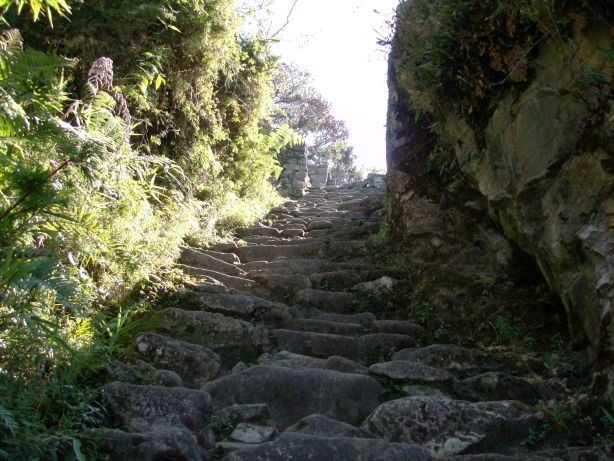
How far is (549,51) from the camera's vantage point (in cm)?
354

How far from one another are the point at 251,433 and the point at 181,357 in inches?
39.3

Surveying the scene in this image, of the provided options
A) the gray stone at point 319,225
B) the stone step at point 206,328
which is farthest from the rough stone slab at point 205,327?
the gray stone at point 319,225

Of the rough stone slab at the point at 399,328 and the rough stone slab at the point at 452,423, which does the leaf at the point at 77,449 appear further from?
the rough stone slab at the point at 399,328

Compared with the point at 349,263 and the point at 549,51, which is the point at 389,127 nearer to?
the point at 349,263

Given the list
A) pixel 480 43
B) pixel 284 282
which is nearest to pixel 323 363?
pixel 284 282

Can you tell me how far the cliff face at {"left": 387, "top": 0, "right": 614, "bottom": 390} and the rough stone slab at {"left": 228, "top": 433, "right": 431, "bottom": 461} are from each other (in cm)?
106

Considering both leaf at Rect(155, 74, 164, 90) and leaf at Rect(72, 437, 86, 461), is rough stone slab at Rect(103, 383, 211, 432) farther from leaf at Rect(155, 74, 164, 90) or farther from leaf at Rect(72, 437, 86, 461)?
leaf at Rect(155, 74, 164, 90)

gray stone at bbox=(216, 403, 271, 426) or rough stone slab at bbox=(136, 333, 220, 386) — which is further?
rough stone slab at bbox=(136, 333, 220, 386)

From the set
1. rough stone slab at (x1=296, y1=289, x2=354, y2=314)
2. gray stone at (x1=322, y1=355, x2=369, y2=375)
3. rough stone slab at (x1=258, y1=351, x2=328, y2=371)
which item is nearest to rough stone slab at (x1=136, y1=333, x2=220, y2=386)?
rough stone slab at (x1=258, y1=351, x2=328, y2=371)

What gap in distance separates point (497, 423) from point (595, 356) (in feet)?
1.98

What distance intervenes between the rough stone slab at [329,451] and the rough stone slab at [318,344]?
140 cm

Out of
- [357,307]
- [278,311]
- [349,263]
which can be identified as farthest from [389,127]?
[278,311]

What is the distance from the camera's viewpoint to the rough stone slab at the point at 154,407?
110 inches

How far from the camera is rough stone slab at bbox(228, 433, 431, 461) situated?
247 centimetres
